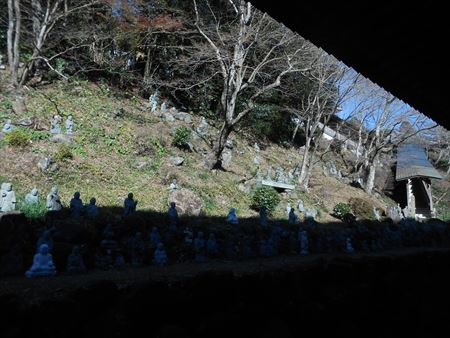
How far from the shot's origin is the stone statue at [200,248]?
6979 mm

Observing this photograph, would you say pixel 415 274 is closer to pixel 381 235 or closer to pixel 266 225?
pixel 266 225

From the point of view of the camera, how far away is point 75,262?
522 cm

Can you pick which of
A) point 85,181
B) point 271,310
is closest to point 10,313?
point 271,310

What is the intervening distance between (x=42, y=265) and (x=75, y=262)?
485mm

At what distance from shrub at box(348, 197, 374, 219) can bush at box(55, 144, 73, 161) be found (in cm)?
1217

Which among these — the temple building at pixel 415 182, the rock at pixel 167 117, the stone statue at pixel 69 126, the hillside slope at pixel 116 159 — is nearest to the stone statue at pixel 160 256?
→ the hillside slope at pixel 116 159

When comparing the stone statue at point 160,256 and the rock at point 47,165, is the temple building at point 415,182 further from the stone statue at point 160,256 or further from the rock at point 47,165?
the rock at point 47,165

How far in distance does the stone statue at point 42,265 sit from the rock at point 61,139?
293 inches

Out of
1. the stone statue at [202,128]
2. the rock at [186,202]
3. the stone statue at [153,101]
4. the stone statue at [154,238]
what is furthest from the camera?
the stone statue at [153,101]

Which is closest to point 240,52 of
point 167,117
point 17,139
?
point 167,117

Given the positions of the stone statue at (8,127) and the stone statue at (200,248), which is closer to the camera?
the stone statue at (200,248)

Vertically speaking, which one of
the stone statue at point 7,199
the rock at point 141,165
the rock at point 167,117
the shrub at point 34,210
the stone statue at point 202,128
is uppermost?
the rock at point 167,117

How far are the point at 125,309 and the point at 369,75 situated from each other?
284cm

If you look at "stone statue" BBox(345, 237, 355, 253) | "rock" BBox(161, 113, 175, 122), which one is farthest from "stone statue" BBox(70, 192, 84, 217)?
"rock" BBox(161, 113, 175, 122)
